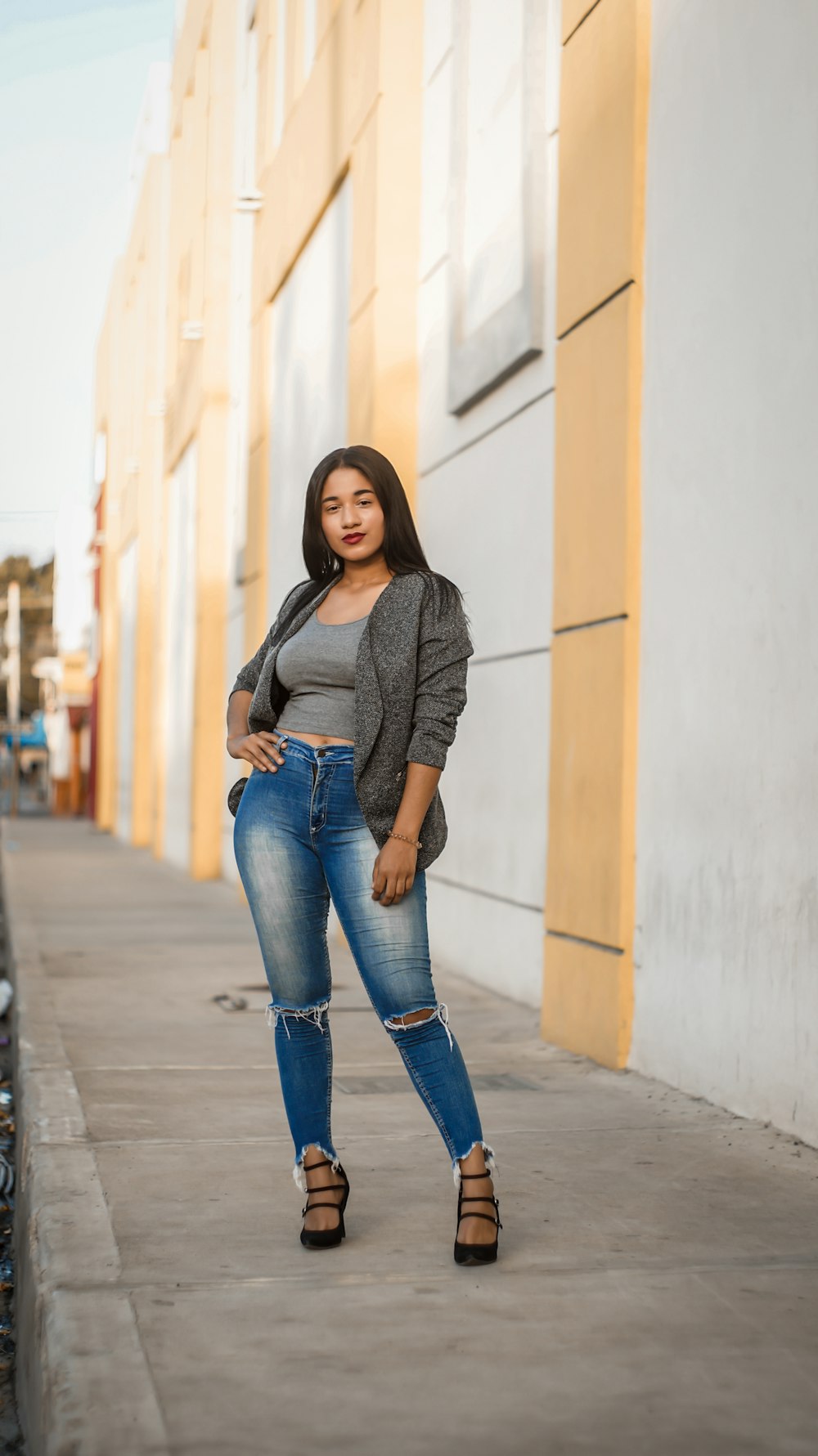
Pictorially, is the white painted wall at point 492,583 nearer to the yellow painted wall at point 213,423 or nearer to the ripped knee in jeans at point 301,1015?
the ripped knee in jeans at point 301,1015

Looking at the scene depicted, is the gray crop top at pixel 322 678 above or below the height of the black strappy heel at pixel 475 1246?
above

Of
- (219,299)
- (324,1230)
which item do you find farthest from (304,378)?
(324,1230)

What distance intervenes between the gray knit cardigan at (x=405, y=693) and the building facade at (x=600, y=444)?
137 centimetres

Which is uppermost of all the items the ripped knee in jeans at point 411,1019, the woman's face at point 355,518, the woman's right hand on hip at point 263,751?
the woman's face at point 355,518

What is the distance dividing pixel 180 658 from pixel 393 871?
18.4 m

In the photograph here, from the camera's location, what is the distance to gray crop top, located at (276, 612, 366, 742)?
11.3 ft

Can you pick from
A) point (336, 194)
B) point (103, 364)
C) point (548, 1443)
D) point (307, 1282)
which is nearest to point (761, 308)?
point (307, 1282)

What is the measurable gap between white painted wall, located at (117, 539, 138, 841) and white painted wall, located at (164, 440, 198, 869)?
16.5 feet

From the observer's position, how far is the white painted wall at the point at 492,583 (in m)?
7.12

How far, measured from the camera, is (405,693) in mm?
3365

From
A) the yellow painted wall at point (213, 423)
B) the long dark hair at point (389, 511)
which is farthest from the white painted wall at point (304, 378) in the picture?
the long dark hair at point (389, 511)

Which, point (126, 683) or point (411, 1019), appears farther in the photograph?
point (126, 683)

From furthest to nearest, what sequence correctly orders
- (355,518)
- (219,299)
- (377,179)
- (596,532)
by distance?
(219,299), (377,179), (596,532), (355,518)

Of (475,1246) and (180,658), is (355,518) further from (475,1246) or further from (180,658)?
(180,658)
